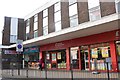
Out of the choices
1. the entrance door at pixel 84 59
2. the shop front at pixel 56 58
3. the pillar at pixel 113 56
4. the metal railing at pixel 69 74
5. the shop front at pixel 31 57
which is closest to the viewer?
the metal railing at pixel 69 74

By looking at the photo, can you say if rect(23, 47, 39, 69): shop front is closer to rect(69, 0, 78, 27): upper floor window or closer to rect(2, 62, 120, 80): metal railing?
rect(2, 62, 120, 80): metal railing

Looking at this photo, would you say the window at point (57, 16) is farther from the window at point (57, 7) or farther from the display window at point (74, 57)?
the display window at point (74, 57)

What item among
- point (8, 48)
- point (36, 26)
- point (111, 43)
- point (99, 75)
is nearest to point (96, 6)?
point (111, 43)

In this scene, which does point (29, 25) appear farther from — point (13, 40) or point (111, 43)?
point (111, 43)

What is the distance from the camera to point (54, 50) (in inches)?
880

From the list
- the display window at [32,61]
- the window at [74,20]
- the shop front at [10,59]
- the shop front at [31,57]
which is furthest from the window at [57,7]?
the shop front at [10,59]

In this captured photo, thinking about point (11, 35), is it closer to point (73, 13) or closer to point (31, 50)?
point (31, 50)

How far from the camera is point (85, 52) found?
1756 centimetres

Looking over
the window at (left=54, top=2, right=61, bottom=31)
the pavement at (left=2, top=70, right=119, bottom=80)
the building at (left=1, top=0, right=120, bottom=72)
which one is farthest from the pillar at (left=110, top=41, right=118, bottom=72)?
the window at (left=54, top=2, right=61, bottom=31)

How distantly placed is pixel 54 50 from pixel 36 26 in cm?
602

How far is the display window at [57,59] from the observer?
20.9 m

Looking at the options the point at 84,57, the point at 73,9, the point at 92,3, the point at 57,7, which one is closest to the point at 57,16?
the point at 57,7

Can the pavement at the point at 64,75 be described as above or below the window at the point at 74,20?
below

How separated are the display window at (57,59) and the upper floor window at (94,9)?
19.3 feet
